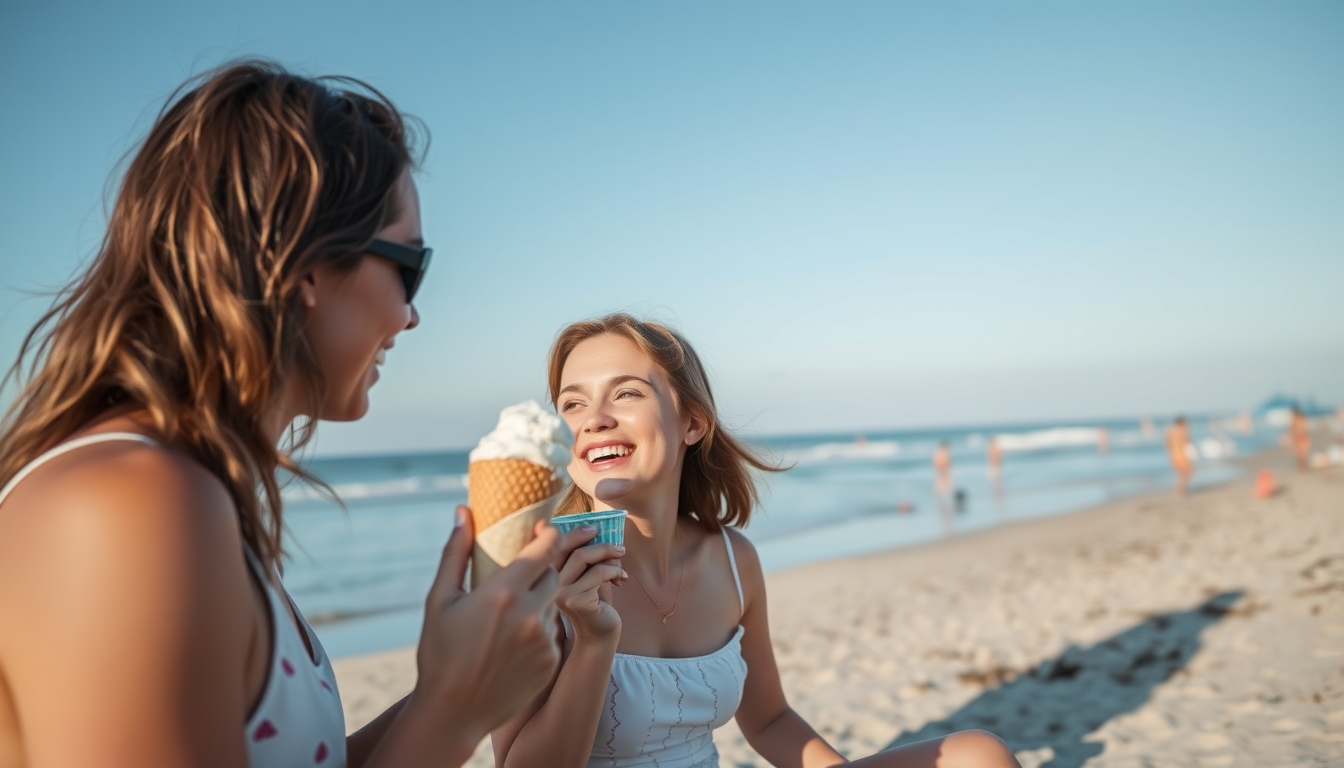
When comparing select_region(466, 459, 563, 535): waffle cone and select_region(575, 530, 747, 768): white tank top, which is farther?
select_region(575, 530, 747, 768): white tank top

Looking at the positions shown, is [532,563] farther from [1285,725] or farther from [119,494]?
[1285,725]

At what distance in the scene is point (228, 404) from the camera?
151 cm

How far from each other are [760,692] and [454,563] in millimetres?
2369

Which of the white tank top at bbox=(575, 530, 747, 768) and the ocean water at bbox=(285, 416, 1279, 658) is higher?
the white tank top at bbox=(575, 530, 747, 768)

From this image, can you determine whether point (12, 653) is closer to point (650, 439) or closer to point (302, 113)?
point (302, 113)

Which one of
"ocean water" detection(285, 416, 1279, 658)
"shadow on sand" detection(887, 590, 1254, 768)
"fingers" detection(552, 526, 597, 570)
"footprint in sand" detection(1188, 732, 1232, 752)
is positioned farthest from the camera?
"ocean water" detection(285, 416, 1279, 658)

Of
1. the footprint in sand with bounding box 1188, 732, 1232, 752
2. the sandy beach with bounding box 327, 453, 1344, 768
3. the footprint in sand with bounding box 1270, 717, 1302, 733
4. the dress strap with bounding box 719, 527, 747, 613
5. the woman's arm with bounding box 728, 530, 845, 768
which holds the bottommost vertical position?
the sandy beach with bounding box 327, 453, 1344, 768

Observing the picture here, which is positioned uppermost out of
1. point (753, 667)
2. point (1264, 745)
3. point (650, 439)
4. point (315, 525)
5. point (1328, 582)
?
point (650, 439)

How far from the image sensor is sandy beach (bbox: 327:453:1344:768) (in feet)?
16.6

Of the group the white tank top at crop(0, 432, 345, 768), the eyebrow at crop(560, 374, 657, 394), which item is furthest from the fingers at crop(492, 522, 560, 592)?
the eyebrow at crop(560, 374, 657, 394)

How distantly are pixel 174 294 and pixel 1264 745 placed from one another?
558 centimetres

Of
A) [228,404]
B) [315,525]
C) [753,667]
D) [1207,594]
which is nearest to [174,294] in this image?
[228,404]

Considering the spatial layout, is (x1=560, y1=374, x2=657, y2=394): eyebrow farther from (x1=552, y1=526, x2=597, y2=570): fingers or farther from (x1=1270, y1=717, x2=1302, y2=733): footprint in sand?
(x1=1270, y1=717, x2=1302, y2=733): footprint in sand

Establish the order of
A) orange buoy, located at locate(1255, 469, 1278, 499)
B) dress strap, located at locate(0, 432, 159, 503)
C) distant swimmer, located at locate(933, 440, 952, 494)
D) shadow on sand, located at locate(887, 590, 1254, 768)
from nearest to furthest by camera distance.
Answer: dress strap, located at locate(0, 432, 159, 503) → shadow on sand, located at locate(887, 590, 1254, 768) → orange buoy, located at locate(1255, 469, 1278, 499) → distant swimmer, located at locate(933, 440, 952, 494)
